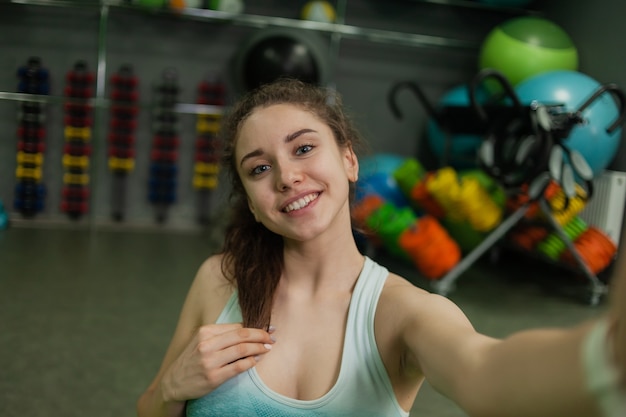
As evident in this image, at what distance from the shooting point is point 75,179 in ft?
14.5

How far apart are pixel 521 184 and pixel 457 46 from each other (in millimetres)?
2059

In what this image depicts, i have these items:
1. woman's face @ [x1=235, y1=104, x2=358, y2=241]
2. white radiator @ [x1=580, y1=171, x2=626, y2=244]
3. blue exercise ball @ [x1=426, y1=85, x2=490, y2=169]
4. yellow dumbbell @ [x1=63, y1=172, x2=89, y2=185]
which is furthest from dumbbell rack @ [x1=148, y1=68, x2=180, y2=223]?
woman's face @ [x1=235, y1=104, x2=358, y2=241]

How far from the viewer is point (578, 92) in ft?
11.2

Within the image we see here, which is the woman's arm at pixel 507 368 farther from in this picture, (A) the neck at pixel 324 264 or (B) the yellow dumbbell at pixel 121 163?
(B) the yellow dumbbell at pixel 121 163

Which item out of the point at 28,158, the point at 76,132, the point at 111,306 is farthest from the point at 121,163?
the point at 111,306

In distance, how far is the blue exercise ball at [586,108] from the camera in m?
3.33

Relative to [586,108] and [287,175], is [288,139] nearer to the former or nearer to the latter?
[287,175]

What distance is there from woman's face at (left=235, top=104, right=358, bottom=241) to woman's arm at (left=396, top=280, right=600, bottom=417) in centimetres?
30

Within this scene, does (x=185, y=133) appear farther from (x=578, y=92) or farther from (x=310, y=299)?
(x=310, y=299)

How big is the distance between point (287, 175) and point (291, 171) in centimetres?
1

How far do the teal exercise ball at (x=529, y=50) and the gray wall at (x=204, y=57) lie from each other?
0.86 feet

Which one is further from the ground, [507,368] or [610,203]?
[507,368]

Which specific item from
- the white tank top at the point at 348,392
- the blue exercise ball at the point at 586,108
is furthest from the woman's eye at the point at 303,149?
the blue exercise ball at the point at 586,108

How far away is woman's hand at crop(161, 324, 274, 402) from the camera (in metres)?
0.95
